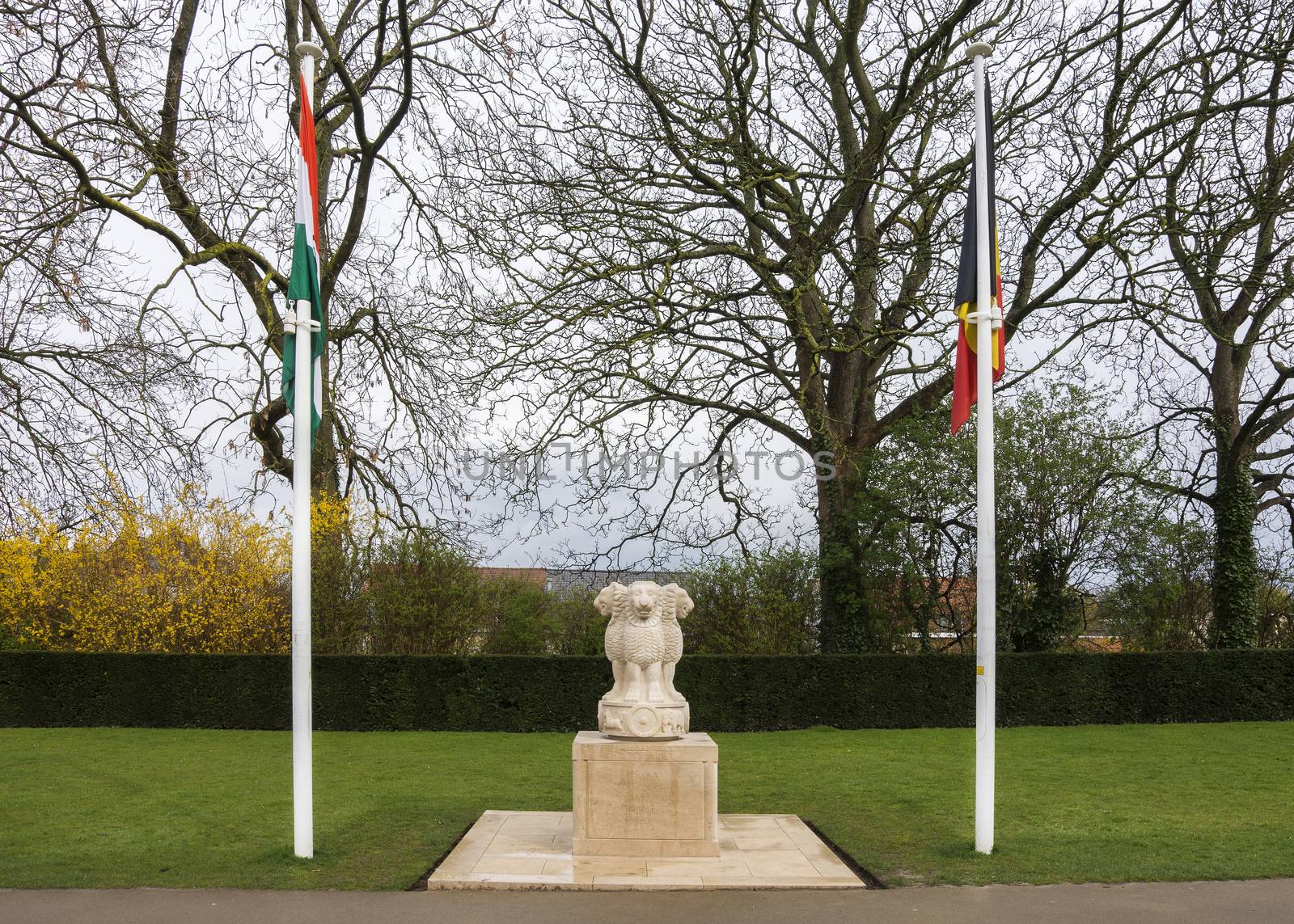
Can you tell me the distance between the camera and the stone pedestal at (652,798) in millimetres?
8297

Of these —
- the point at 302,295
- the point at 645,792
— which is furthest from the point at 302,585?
the point at 645,792

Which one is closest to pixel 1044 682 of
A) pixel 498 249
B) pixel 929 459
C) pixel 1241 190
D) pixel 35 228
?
pixel 929 459

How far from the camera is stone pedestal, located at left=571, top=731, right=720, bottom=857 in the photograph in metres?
8.30

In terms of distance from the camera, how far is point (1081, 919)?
674 cm

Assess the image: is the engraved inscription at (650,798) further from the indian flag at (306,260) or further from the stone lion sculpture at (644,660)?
the indian flag at (306,260)

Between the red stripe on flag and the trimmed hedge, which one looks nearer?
the red stripe on flag

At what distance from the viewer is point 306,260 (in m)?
8.42

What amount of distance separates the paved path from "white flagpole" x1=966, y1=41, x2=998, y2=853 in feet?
3.06

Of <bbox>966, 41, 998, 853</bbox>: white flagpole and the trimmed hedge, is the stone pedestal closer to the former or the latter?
<bbox>966, 41, 998, 853</bbox>: white flagpole

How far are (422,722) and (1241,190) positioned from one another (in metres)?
15.6

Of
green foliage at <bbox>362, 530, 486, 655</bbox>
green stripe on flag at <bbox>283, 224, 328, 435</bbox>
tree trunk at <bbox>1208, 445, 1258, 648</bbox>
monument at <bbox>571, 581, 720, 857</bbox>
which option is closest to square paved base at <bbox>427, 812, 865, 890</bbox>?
monument at <bbox>571, 581, 720, 857</bbox>

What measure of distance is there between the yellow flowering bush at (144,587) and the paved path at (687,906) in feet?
42.9

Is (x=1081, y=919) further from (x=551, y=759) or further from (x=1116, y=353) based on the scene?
(x=1116, y=353)

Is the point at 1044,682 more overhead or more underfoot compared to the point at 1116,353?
more underfoot
